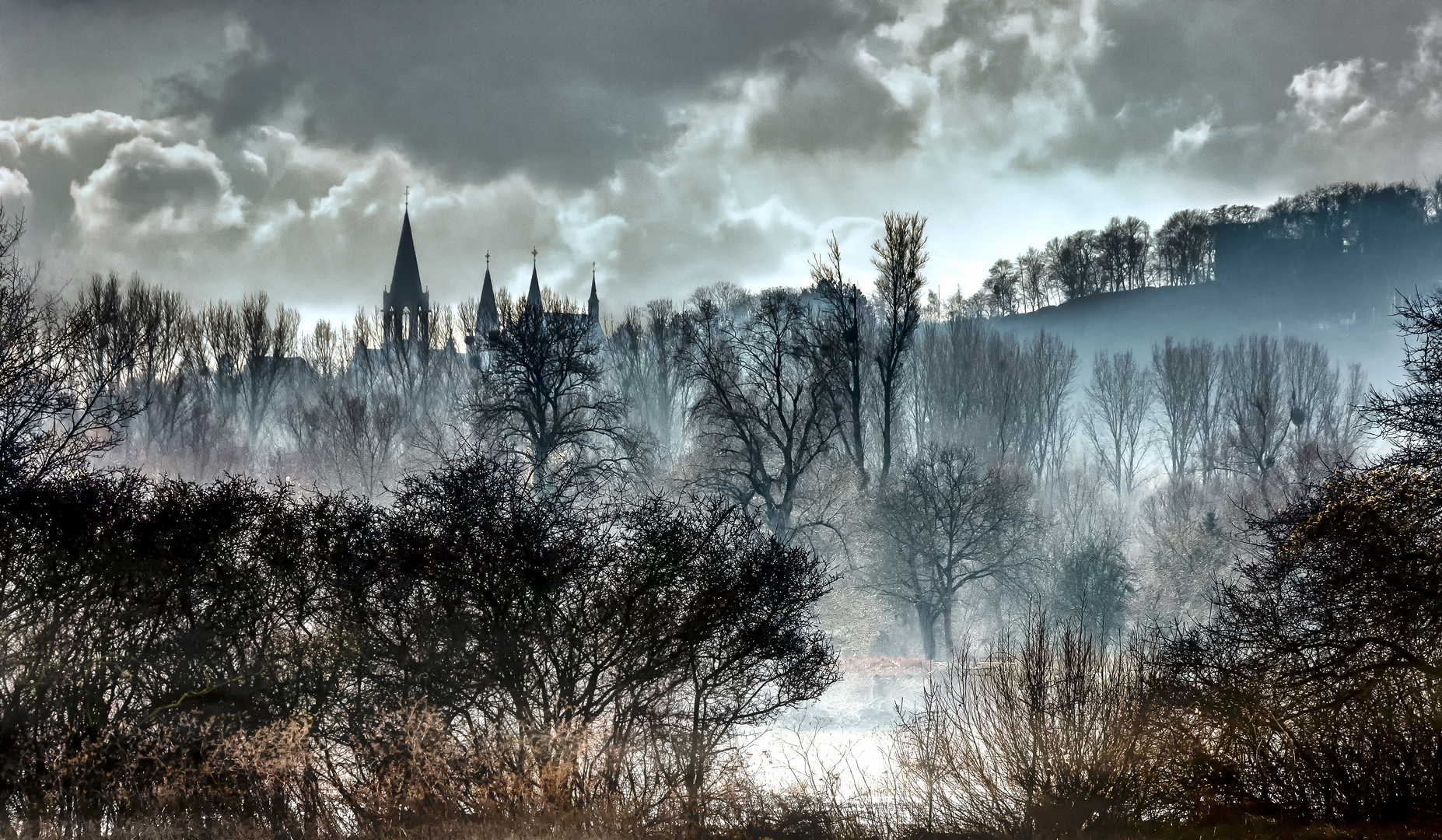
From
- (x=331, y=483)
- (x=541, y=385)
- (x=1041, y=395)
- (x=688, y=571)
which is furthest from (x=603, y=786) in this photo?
(x=1041, y=395)

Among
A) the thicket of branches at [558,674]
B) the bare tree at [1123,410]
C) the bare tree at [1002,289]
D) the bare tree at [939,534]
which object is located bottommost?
the thicket of branches at [558,674]

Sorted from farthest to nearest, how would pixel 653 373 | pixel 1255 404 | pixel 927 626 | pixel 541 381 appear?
1. pixel 653 373
2. pixel 1255 404
3. pixel 927 626
4. pixel 541 381

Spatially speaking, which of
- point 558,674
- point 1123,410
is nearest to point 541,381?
point 558,674

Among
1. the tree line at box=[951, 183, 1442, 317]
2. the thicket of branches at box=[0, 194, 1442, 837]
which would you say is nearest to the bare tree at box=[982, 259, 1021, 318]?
the tree line at box=[951, 183, 1442, 317]

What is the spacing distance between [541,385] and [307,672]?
15.0 m

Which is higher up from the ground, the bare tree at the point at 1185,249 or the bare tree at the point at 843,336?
the bare tree at the point at 1185,249

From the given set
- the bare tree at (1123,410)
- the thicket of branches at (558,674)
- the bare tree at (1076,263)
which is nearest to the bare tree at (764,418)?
the thicket of branches at (558,674)

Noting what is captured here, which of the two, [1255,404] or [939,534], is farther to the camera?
[1255,404]

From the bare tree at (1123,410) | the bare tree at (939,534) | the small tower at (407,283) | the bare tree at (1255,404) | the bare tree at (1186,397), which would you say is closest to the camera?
the bare tree at (939,534)

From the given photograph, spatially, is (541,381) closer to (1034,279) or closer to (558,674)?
(558,674)

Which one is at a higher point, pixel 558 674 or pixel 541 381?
pixel 541 381

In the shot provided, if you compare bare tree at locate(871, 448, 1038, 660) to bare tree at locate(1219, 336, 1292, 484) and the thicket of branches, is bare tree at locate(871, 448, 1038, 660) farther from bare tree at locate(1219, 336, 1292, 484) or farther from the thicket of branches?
bare tree at locate(1219, 336, 1292, 484)

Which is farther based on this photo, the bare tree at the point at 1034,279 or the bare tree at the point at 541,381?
the bare tree at the point at 1034,279

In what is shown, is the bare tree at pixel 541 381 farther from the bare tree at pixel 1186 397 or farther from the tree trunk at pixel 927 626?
the bare tree at pixel 1186 397
